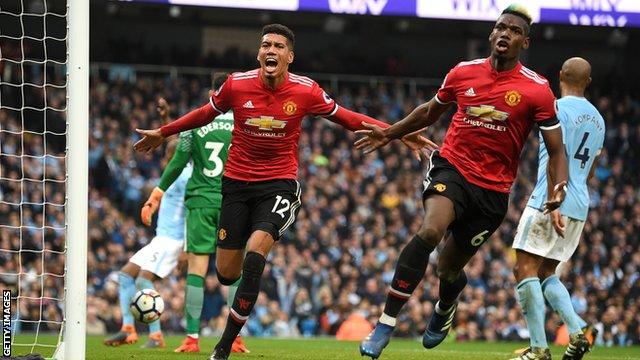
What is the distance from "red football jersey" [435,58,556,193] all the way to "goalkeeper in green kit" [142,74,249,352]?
140 inches

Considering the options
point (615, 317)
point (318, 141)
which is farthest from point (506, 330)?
point (318, 141)

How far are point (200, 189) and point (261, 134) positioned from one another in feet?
8.79

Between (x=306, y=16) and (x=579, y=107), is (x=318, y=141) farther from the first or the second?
(x=579, y=107)

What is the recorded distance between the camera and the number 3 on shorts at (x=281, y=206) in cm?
878

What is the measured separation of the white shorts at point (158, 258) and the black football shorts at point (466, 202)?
4.77 meters

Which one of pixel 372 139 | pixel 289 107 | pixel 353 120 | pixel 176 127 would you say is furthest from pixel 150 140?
pixel 372 139

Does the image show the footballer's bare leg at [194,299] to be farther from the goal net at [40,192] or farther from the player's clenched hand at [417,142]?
the player's clenched hand at [417,142]

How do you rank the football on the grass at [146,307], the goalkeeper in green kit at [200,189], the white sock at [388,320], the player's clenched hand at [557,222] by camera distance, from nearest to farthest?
the white sock at [388,320] < the player's clenched hand at [557,222] < the football on the grass at [146,307] < the goalkeeper in green kit at [200,189]

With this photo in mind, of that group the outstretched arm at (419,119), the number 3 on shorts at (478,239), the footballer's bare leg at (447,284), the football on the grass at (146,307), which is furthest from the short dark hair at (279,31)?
the football on the grass at (146,307)

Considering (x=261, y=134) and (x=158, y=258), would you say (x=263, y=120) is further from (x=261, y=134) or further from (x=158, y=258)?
(x=158, y=258)

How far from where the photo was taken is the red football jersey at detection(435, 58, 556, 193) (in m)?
8.20

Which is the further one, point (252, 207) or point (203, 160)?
point (203, 160)

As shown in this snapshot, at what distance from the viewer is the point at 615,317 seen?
20.8 metres

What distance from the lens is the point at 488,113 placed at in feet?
27.0
